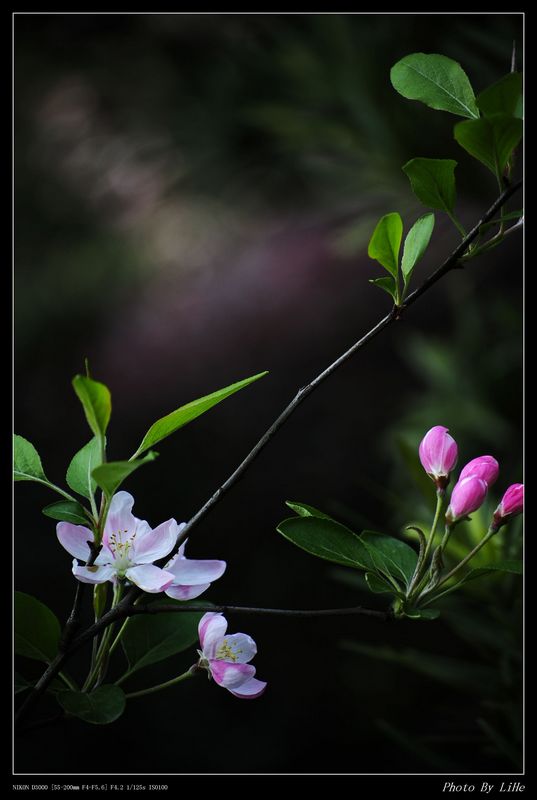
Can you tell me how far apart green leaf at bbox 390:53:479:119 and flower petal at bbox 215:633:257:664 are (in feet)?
0.59

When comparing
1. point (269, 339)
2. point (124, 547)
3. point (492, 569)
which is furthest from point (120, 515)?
point (269, 339)

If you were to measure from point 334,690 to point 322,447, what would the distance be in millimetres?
516

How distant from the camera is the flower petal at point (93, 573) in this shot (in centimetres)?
21

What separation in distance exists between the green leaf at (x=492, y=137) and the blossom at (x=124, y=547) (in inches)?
5.5

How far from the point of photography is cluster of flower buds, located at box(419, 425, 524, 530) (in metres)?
0.24

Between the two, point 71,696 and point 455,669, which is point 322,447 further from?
point 71,696

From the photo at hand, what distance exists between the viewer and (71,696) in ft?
0.70

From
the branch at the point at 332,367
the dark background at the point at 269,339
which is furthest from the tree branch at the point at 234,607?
the dark background at the point at 269,339

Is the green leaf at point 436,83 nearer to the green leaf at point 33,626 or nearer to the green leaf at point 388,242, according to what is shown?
the green leaf at point 388,242

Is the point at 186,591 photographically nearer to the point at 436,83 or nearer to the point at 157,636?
the point at 157,636

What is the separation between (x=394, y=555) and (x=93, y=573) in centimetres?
10

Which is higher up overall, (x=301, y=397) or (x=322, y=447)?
(x=301, y=397)

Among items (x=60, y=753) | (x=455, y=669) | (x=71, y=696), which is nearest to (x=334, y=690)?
(x=60, y=753)

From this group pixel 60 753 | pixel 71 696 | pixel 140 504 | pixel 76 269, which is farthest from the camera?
pixel 76 269
